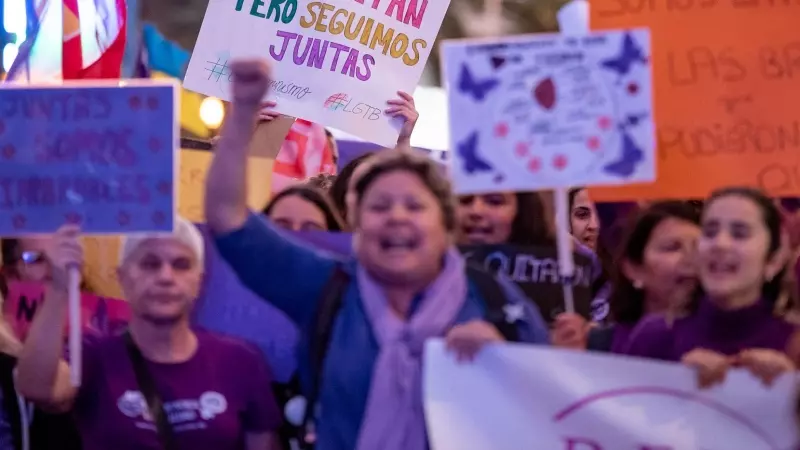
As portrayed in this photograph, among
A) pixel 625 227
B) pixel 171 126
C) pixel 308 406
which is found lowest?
pixel 308 406

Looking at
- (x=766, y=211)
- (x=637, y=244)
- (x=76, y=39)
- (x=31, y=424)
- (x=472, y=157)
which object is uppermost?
(x=76, y=39)

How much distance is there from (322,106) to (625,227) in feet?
4.18

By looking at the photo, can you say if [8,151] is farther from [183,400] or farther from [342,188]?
[342,188]

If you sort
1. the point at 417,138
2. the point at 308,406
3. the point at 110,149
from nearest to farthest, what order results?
the point at 308,406 < the point at 110,149 < the point at 417,138

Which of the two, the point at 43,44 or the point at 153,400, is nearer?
the point at 153,400

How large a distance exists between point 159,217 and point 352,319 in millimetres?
577

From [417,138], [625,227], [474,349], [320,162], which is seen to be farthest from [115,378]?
[417,138]

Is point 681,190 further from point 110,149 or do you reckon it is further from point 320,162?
point 320,162

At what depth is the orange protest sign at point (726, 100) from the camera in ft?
10.7

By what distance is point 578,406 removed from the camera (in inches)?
108

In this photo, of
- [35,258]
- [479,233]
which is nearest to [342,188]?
[479,233]

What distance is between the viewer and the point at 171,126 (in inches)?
119

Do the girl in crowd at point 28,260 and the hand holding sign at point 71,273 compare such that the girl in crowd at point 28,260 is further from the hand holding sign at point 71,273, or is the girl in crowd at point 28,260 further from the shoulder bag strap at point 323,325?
the shoulder bag strap at point 323,325

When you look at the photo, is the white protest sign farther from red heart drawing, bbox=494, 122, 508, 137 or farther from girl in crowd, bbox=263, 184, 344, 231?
red heart drawing, bbox=494, 122, 508, 137
